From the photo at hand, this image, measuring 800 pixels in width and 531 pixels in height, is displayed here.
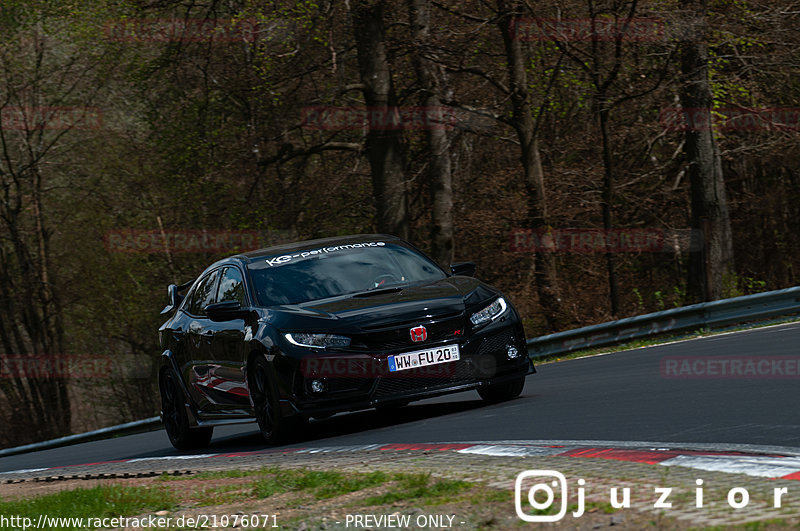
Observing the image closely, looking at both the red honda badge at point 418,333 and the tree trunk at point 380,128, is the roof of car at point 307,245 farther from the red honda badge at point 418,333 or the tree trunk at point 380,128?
the tree trunk at point 380,128

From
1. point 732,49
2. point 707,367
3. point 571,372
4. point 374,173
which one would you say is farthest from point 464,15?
point 707,367

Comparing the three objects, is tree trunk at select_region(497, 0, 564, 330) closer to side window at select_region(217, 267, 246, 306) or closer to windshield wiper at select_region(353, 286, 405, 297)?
side window at select_region(217, 267, 246, 306)

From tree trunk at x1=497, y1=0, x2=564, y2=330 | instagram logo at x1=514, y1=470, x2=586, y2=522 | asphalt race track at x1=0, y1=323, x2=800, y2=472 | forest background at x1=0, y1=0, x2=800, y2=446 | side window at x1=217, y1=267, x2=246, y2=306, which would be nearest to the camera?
instagram logo at x1=514, y1=470, x2=586, y2=522

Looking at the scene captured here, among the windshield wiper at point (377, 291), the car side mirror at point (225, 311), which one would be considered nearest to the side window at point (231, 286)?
the car side mirror at point (225, 311)

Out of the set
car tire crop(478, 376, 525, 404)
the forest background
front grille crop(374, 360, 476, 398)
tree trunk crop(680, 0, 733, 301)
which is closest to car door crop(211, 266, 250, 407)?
front grille crop(374, 360, 476, 398)

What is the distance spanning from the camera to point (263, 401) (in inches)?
393

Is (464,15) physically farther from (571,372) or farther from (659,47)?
(571,372)

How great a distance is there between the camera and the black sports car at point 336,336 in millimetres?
9461

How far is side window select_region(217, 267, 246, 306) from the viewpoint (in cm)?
1077

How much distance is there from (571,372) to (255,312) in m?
4.71

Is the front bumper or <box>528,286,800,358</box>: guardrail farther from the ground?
the front bumper

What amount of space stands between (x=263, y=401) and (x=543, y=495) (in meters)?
4.96

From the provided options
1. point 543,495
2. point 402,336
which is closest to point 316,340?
point 402,336

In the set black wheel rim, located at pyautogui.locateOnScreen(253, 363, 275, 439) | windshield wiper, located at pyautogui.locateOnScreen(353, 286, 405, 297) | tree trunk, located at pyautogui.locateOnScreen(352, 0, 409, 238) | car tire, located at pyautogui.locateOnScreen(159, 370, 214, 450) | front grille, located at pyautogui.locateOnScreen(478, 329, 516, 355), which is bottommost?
car tire, located at pyautogui.locateOnScreen(159, 370, 214, 450)
